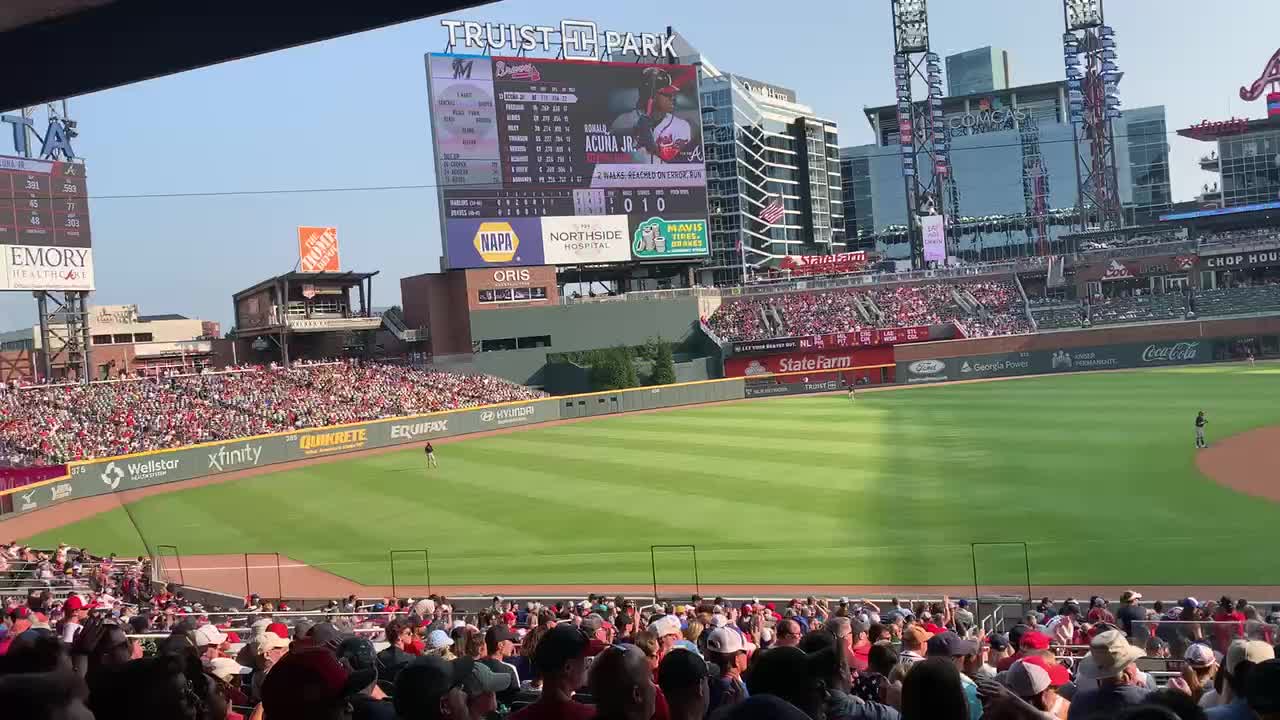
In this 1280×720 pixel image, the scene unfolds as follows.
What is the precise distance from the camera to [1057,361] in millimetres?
64688

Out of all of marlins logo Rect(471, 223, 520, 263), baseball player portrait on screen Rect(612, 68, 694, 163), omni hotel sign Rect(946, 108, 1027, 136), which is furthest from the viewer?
omni hotel sign Rect(946, 108, 1027, 136)

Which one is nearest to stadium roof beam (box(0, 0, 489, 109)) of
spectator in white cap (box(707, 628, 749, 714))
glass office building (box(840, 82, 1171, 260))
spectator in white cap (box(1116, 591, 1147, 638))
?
spectator in white cap (box(707, 628, 749, 714))

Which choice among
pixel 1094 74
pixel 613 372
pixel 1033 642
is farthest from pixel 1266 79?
pixel 1033 642

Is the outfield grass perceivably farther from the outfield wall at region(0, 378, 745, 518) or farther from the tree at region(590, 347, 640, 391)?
the tree at region(590, 347, 640, 391)

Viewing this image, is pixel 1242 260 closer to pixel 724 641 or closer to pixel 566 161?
pixel 566 161

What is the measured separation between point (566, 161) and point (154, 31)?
59638 millimetres

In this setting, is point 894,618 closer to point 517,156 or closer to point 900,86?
point 517,156

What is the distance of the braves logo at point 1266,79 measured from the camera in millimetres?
80312

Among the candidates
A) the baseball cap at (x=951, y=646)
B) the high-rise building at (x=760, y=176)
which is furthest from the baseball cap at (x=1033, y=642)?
the high-rise building at (x=760, y=176)

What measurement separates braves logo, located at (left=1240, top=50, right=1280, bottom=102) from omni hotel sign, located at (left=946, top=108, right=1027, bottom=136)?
5092 cm

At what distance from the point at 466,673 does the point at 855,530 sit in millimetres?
20480

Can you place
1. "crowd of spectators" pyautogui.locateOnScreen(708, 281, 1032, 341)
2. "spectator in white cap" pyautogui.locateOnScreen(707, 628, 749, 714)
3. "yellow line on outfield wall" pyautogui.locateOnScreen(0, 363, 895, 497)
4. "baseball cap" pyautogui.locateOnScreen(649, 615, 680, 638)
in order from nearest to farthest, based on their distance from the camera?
1. "spectator in white cap" pyautogui.locateOnScreen(707, 628, 749, 714)
2. "baseball cap" pyautogui.locateOnScreen(649, 615, 680, 638)
3. "yellow line on outfield wall" pyautogui.locateOnScreen(0, 363, 895, 497)
4. "crowd of spectators" pyautogui.locateOnScreen(708, 281, 1032, 341)

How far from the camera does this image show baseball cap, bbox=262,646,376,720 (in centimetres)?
353

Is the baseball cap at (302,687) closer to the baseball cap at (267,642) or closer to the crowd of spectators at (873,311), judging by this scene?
the baseball cap at (267,642)
